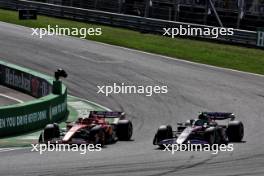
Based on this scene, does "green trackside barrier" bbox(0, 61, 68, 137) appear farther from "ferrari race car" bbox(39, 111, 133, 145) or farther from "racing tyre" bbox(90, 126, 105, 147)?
"racing tyre" bbox(90, 126, 105, 147)

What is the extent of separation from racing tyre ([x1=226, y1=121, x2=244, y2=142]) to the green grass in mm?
16243

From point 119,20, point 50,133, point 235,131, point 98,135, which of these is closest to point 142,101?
point 235,131

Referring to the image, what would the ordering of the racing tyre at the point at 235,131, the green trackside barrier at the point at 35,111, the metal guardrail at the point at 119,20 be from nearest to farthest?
the racing tyre at the point at 235,131, the green trackside barrier at the point at 35,111, the metal guardrail at the point at 119,20

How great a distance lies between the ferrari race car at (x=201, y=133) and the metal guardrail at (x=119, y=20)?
23.0m

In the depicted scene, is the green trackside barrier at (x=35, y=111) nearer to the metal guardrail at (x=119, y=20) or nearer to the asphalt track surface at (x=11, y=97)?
the asphalt track surface at (x=11, y=97)

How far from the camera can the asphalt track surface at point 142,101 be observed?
54.5 ft

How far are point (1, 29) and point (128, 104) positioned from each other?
23.1 m

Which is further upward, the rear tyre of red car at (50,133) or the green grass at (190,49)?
the rear tyre of red car at (50,133)

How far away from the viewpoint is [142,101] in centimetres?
2952

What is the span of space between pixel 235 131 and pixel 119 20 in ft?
104

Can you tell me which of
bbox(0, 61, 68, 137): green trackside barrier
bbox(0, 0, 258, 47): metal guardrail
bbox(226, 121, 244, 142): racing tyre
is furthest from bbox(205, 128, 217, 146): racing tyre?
bbox(0, 0, 258, 47): metal guardrail


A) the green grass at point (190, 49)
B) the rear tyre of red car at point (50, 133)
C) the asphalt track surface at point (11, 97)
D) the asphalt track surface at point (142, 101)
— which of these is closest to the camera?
the asphalt track surface at point (142, 101)

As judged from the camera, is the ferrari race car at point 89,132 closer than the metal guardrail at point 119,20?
Yes

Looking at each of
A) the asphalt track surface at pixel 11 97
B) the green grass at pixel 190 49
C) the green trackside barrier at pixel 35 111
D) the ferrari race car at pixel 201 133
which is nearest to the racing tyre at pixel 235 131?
the ferrari race car at pixel 201 133
